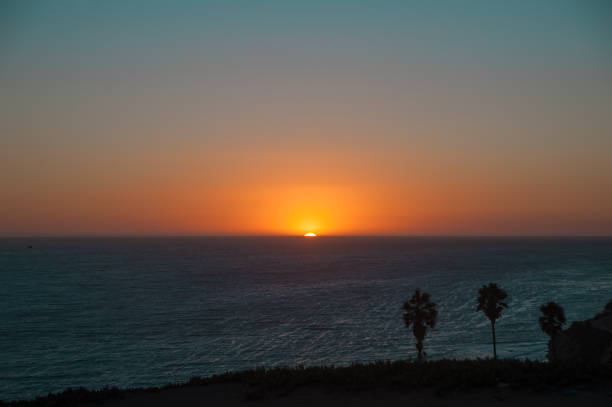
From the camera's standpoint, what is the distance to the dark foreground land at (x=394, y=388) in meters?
16.7

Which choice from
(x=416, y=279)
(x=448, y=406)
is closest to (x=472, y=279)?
(x=416, y=279)

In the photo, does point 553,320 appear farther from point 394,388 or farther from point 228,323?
point 228,323

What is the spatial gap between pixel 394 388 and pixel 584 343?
2842 cm

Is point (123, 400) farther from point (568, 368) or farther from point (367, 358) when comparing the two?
point (367, 358)

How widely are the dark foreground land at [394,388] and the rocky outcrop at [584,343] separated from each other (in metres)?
22.1

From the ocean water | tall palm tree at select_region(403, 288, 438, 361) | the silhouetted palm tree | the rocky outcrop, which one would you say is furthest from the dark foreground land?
the ocean water

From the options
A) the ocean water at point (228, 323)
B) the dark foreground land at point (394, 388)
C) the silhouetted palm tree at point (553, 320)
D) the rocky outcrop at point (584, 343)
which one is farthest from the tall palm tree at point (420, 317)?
the dark foreground land at point (394, 388)

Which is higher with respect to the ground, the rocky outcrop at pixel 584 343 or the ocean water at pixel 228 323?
the rocky outcrop at pixel 584 343

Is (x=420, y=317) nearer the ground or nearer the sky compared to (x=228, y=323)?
nearer the sky

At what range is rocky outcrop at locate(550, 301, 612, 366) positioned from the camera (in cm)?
3678

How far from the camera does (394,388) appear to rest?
18.4 metres

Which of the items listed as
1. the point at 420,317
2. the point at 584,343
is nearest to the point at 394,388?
the point at 420,317

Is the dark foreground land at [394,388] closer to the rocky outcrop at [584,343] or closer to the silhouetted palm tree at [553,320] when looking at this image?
the rocky outcrop at [584,343]

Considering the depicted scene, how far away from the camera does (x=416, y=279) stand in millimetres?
115562
